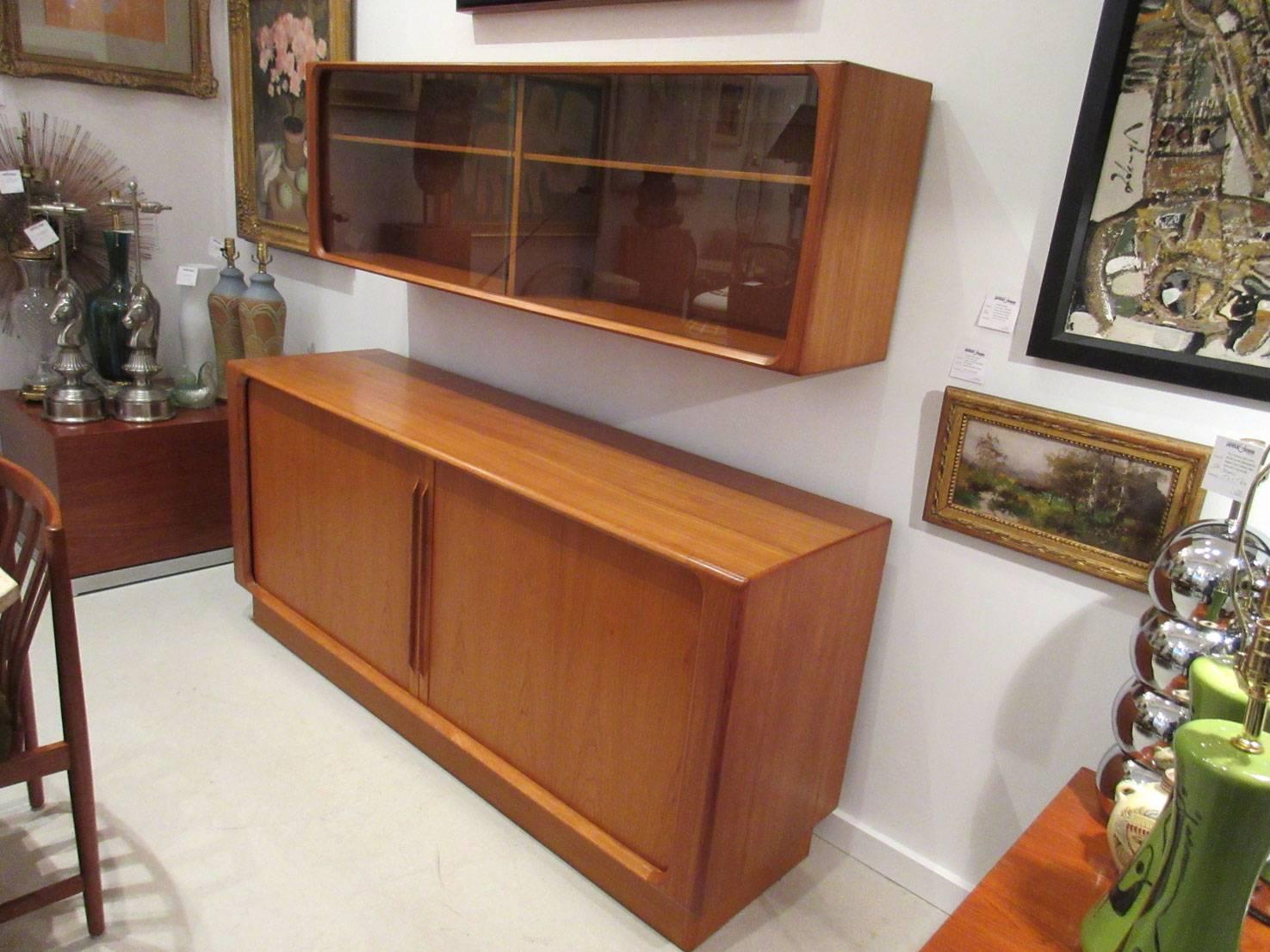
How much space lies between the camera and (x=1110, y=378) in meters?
1.56

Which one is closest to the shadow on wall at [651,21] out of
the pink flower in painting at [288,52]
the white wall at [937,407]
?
the white wall at [937,407]

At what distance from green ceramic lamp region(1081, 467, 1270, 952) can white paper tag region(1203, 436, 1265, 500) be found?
0.48 metres

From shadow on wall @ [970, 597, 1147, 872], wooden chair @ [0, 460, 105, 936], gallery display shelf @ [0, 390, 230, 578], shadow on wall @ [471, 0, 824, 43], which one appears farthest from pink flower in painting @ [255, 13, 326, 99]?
shadow on wall @ [970, 597, 1147, 872]

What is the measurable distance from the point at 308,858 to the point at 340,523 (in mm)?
781

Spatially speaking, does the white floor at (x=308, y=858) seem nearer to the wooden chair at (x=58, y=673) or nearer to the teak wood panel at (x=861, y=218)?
the wooden chair at (x=58, y=673)

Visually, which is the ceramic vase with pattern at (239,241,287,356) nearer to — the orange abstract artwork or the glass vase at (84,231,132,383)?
the glass vase at (84,231,132,383)

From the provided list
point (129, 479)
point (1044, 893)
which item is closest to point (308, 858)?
point (1044, 893)

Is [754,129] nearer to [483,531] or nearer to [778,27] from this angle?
[778,27]

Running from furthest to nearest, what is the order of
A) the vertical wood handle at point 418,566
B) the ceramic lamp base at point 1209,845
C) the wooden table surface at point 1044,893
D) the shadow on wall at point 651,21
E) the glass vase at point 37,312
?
the glass vase at point 37,312 < the vertical wood handle at point 418,566 < the shadow on wall at point 651,21 < the wooden table surface at point 1044,893 < the ceramic lamp base at point 1209,845

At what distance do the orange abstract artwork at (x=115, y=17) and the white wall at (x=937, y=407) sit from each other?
142 cm

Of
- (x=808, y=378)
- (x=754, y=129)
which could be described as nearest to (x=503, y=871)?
(x=808, y=378)

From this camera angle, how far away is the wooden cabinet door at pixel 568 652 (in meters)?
1.65

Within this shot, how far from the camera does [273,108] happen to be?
3.11 metres

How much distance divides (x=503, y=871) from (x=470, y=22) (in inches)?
81.9
